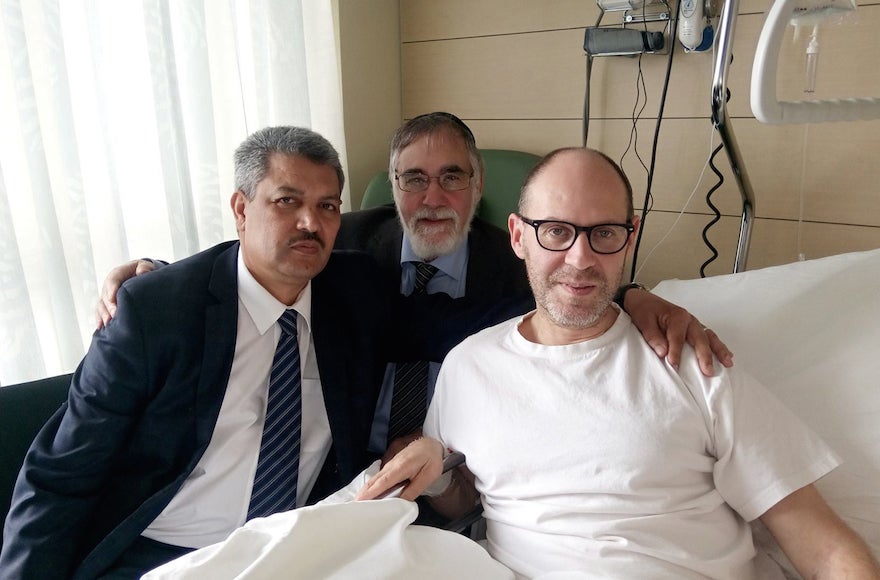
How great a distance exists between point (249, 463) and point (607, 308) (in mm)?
852

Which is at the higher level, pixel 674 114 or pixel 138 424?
pixel 674 114

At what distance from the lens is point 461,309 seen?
5.75 feet

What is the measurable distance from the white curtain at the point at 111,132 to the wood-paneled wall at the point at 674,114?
0.72 m

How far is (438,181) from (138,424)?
3.33ft

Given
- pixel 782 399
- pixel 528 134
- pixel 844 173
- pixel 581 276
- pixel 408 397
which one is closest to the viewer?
pixel 581 276

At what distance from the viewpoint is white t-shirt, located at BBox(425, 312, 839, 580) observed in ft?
3.76

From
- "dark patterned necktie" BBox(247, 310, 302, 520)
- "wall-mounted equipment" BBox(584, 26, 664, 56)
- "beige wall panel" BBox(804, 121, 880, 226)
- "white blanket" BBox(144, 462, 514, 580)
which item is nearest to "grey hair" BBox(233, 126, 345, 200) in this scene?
"dark patterned necktie" BBox(247, 310, 302, 520)

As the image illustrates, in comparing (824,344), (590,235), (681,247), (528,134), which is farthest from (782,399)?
(528,134)

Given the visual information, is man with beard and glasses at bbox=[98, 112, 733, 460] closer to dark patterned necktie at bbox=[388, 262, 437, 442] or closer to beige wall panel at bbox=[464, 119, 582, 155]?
dark patterned necktie at bbox=[388, 262, 437, 442]

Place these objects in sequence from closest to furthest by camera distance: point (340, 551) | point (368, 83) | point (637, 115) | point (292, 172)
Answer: point (340, 551), point (292, 172), point (637, 115), point (368, 83)

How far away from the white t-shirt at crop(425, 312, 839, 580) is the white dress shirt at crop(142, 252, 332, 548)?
17.5 inches

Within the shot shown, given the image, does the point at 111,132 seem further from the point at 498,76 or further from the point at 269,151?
the point at 498,76

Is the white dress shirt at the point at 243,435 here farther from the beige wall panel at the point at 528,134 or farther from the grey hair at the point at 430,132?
the beige wall panel at the point at 528,134

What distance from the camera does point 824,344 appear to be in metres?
1.43
